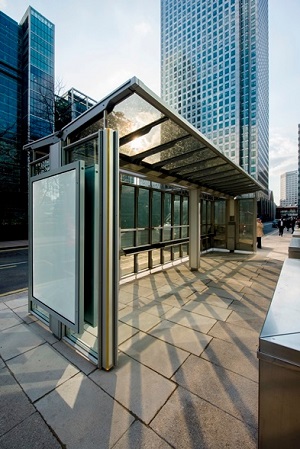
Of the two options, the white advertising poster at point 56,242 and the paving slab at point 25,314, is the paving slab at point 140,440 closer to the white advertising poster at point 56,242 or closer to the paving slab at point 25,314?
the white advertising poster at point 56,242

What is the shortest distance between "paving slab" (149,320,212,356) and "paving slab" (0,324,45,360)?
1719 millimetres

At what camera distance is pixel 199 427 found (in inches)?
69.7

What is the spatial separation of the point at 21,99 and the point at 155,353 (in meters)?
28.6

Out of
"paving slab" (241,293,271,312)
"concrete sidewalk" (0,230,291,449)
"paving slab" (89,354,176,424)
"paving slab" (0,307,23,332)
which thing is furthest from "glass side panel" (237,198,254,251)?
"paving slab" (0,307,23,332)

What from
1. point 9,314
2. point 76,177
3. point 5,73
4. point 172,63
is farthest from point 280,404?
point 172,63

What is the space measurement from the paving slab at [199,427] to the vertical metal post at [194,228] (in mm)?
5201

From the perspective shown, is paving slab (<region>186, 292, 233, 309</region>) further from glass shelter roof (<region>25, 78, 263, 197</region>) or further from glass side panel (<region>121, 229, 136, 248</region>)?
glass shelter roof (<region>25, 78, 263, 197</region>)

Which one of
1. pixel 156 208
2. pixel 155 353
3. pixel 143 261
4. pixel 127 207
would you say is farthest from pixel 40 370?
pixel 156 208

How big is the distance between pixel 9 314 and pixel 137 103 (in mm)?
4183

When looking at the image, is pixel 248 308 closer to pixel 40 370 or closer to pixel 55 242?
pixel 40 370

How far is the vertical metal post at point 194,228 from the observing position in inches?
278

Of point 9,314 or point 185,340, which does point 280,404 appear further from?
point 9,314

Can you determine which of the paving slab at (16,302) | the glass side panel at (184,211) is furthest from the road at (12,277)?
the glass side panel at (184,211)

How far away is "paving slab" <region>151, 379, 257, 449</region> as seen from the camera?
5.39 feet
